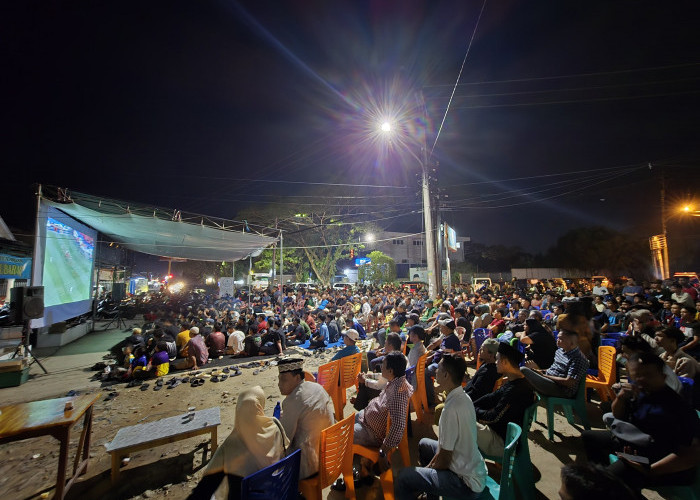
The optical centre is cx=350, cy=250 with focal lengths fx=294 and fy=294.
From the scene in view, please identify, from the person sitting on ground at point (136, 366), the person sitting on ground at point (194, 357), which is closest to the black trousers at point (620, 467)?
the person sitting on ground at point (194, 357)

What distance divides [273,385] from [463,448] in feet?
16.8

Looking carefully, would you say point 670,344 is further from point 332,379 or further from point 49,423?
point 49,423

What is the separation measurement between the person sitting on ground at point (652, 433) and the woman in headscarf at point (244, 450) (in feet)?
7.41

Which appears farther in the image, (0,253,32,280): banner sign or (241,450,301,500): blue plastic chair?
(0,253,32,280): banner sign

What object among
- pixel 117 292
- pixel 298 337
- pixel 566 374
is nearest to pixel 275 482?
pixel 566 374

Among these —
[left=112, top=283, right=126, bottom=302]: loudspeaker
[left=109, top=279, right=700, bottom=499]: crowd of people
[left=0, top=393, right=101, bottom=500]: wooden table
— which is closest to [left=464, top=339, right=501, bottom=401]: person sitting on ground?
[left=109, top=279, right=700, bottom=499]: crowd of people

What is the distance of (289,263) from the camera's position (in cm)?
3145

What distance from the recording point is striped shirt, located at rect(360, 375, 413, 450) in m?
2.73

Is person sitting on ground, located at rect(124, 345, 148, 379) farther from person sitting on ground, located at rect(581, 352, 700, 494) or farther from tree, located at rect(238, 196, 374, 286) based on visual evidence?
tree, located at rect(238, 196, 374, 286)

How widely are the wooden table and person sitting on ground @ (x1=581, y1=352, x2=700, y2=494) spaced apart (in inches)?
177

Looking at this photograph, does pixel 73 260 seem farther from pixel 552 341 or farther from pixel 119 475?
pixel 552 341

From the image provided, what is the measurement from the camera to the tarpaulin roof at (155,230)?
8.65 metres

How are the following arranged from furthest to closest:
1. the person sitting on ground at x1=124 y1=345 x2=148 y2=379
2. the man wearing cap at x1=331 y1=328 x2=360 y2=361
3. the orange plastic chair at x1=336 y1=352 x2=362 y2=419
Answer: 1. the person sitting on ground at x1=124 y1=345 x2=148 y2=379
2. the man wearing cap at x1=331 y1=328 x2=360 y2=361
3. the orange plastic chair at x1=336 y1=352 x2=362 y2=419

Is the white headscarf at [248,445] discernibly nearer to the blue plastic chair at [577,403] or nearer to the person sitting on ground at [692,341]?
the blue plastic chair at [577,403]
